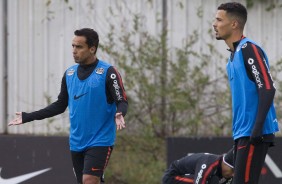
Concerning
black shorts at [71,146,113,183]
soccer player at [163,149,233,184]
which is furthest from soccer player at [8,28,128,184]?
soccer player at [163,149,233,184]

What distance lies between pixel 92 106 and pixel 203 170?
118 centimetres

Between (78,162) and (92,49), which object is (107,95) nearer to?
(92,49)

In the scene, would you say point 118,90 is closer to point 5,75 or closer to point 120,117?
point 120,117

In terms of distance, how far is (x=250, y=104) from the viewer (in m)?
6.33

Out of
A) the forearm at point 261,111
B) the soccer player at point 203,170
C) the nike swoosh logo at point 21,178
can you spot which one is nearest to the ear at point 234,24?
the forearm at point 261,111

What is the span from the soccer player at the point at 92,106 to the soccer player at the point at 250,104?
143 centimetres

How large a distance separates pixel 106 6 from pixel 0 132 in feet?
8.11

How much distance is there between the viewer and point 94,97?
7.67 m

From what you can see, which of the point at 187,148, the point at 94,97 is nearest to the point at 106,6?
the point at 187,148

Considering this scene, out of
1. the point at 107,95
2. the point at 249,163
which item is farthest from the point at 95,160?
the point at 249,163

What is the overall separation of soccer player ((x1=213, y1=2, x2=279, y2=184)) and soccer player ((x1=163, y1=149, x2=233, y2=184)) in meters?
0.90

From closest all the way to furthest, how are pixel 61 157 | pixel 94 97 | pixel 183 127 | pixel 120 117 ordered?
pixel 120 117
pixel 94 97
pixel 61 157
pixel 183 127

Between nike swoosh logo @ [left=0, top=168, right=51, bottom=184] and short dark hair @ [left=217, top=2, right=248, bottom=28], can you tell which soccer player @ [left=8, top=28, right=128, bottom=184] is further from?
nike swoosh logo @ [left=0, top=168, right=51, bottom=184]

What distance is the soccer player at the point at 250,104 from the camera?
20.3 ft
